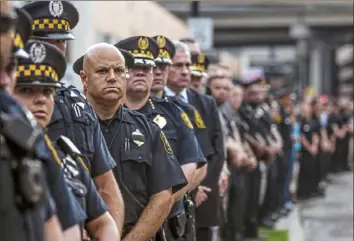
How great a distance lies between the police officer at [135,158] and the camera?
7371 mm

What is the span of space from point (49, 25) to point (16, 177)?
11.4 feet

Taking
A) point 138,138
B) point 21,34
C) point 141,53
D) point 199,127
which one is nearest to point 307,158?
point 199,127

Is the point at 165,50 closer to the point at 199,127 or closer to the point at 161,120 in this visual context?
the point at 161,120

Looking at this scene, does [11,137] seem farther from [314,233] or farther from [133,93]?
[314,233]

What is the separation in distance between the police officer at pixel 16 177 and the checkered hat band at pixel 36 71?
0.91m

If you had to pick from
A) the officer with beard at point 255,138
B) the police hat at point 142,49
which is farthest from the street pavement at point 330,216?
the police hat at point 142,49

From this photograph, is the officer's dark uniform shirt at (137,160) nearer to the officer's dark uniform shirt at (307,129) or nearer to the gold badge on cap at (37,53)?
the gold badge on cap at (37,53)

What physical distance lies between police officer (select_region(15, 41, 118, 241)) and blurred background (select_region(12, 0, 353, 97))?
5721 mm

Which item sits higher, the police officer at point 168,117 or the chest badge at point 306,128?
the police officer at point 168,117

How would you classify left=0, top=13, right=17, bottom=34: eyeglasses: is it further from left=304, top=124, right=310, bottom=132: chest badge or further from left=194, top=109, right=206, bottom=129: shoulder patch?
left=304, top=124, right=310, bottom=132: chest badge

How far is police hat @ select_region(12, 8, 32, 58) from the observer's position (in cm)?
453

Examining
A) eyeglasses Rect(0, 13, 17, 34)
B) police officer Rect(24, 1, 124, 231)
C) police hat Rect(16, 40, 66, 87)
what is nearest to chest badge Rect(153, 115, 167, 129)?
police officer Rect(24, 1, 124, 231)

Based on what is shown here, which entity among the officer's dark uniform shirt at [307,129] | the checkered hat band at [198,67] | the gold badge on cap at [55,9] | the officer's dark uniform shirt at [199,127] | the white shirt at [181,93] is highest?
the gold badge on cap at [55,9]

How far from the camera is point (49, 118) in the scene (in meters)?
5.29
